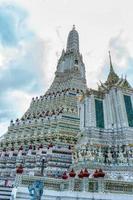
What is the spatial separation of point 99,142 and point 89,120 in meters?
5.47

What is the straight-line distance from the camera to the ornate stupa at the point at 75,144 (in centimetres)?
1516

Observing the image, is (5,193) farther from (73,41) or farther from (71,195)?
(73,41)

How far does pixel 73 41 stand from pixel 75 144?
59.2m

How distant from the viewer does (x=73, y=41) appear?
3922 inches

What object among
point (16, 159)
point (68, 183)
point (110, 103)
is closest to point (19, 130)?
point (16, 159)

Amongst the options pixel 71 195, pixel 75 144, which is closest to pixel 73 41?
pixel 75 144

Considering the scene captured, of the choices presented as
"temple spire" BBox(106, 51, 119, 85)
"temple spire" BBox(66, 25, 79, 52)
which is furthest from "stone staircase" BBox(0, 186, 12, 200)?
"temple spire" BBox(66, 25, 79, 52)

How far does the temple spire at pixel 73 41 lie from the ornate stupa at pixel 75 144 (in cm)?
2603

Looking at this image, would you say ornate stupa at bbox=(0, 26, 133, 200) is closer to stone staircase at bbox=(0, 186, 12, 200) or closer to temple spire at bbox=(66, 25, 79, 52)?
stone staircase at bbox=(0, 186, 12, 200)

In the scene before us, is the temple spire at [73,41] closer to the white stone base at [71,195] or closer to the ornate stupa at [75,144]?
the ornate stupa at [75,144]

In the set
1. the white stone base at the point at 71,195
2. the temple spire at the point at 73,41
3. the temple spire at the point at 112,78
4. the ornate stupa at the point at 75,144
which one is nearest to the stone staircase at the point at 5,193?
the ornate stupa at the point at 75,144

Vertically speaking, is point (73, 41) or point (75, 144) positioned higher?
point (73, 41)

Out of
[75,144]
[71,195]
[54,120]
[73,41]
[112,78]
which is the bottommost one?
[71,195]

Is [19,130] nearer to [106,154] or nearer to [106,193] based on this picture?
[106,154]
